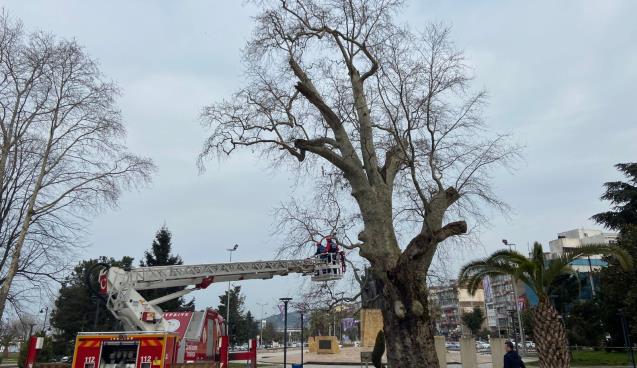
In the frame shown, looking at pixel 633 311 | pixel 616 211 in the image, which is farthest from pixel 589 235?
pixel 633 311

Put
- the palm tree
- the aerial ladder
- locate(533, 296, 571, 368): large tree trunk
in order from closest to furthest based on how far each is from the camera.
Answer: the aerial ladder, locate(533, 296, 571, 368): large tree trunk, the palm tree

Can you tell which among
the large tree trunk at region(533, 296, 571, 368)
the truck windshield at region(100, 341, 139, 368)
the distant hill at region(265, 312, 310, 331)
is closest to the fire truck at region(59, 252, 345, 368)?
the truck windshield at region(100, 341, 139, 368)

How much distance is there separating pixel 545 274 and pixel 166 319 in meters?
10.9

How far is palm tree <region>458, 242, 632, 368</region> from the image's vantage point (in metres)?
12.7

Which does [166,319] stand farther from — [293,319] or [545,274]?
[293,319]

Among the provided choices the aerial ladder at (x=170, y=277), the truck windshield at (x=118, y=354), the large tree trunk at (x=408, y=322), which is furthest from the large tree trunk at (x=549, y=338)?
the truck windshield at (x=118, y=354)

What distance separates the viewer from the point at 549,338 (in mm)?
12750

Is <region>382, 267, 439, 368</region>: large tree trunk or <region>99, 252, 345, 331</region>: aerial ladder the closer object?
<region>382, 267, 439, 368</region>: large tree trunk

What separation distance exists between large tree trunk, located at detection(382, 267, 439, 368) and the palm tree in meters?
3.55

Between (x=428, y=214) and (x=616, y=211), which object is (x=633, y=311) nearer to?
(x=616, y=211)

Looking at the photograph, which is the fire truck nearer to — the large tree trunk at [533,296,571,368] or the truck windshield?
the truck windshield

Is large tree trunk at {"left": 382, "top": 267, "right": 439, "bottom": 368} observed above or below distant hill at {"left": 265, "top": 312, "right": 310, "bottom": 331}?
below

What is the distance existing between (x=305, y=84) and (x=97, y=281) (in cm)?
783

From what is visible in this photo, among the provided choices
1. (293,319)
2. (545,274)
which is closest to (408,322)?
(545,274)
